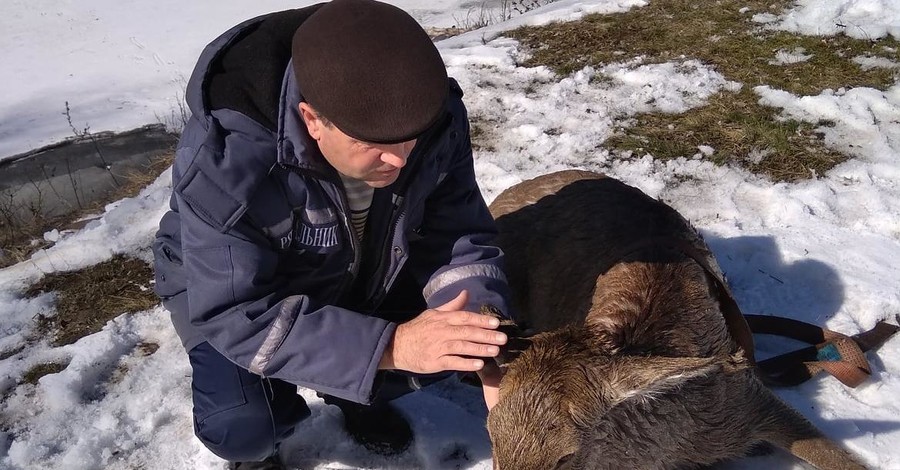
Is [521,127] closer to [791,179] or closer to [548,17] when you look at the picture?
[791,179]

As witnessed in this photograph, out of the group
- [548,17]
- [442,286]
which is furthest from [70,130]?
[442,286]

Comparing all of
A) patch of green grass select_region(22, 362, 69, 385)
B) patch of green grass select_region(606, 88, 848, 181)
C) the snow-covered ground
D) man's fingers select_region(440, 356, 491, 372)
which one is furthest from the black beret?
patch of green grass select_region(606, 88, 848, 181)

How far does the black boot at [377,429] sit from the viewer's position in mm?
3525

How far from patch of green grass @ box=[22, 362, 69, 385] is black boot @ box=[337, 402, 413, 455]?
5.39 ft

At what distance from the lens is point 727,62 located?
652 centimetres

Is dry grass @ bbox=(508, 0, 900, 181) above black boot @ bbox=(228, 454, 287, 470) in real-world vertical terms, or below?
below

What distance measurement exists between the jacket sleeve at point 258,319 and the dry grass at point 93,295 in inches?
84.0

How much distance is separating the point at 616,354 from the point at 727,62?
189 inches

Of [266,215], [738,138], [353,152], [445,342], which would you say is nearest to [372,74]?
[353,152]

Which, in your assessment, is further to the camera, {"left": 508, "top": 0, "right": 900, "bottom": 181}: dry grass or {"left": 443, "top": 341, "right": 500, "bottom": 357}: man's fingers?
{"left": 508, "top": 0, "right": 900, "bottom": 181}: dry grass

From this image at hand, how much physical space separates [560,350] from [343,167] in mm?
957

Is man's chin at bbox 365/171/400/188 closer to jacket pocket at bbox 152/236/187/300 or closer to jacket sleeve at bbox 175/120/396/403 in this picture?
jacket sleeve at bbox 175/120/396/403

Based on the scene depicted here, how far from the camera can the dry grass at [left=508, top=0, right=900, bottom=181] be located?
5336 mm

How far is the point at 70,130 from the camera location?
8.51 metres
